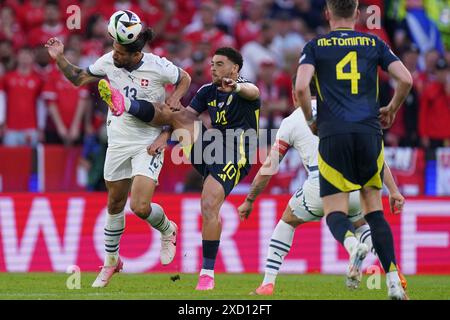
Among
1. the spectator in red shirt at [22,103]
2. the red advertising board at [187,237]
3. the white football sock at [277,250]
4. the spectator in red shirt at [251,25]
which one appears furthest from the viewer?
the spectator in red shirt at [251,25]

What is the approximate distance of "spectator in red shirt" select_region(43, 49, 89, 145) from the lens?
18094 mm

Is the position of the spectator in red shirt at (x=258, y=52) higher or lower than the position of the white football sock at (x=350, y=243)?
higher

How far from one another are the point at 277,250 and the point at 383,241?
2111mm

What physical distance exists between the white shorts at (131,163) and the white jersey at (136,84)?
8 centimetres

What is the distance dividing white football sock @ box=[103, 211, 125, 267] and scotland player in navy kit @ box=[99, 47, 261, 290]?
3.01 feet

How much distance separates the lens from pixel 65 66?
11594mm

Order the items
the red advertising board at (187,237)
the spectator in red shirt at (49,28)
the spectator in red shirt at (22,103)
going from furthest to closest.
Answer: the spectator in red shirt at (49,28) → the spectator in red shirt at (22,103) → the red advertising board at (187,237)

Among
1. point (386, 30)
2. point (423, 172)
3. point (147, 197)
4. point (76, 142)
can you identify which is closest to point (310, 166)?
point (147, 197)

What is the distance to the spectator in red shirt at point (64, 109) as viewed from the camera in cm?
1809

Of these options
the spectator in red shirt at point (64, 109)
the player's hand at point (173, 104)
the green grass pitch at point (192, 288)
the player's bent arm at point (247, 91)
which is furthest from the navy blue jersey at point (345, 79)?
the spectator in red shirt at point (64, 109)

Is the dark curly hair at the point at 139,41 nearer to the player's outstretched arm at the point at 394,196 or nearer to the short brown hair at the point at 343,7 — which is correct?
the short brown hair at the point at 343,7

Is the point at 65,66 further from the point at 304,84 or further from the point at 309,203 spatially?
the point at 304,84

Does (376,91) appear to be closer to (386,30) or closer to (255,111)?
(255,111)

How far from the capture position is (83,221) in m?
16.0
